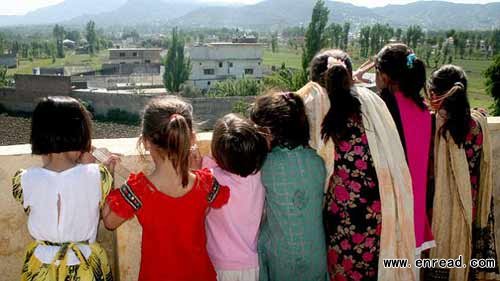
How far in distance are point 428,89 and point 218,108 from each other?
75.3 ft

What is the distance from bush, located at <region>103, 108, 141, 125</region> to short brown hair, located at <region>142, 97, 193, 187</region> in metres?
25.7

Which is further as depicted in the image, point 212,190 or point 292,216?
point 292,216

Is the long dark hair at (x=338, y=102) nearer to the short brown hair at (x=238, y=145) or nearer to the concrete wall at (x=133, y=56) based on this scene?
the short brown hair at (x=238, y=145)

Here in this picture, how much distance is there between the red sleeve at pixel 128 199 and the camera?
1530 millimetres

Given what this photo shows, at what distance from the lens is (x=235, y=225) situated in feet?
5.69

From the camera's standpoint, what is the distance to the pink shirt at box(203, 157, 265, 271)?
67.7 inches

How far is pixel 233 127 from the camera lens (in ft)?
5.41

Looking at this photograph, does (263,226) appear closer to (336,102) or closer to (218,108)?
(336,102)

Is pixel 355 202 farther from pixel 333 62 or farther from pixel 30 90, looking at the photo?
pixel 30 90

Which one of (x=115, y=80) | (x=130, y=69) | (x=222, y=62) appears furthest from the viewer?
(x=130, y=69)

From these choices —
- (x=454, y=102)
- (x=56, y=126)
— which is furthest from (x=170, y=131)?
(x=454, y=102)

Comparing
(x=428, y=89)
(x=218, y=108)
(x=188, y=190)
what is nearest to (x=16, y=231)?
(x=188, y=190)

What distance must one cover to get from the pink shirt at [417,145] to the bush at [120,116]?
25.6m

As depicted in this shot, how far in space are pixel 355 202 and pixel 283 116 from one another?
397mm
